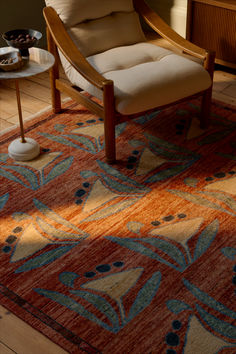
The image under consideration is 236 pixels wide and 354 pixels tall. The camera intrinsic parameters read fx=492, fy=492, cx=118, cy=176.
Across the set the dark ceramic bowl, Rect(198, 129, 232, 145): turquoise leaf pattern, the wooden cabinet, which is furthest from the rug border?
the wooden cabinet

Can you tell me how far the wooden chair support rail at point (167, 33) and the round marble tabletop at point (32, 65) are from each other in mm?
722

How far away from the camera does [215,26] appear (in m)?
3.37

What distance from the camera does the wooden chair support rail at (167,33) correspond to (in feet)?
8.75

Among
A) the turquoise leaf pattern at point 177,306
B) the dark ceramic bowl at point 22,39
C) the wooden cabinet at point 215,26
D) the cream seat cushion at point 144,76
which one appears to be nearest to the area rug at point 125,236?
the turquoise leaf pattern at point 177,306

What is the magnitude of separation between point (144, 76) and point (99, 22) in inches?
23.4

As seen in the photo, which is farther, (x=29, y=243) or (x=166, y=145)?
(x=166, y=145)

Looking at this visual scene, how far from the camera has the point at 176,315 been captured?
173 centimetres

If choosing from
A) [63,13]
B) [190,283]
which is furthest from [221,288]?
[63,13]

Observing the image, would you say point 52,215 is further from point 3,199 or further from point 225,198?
point 225,198

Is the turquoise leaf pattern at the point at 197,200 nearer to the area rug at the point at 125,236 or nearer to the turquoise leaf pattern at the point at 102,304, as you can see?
the area rug at the point at 125,236

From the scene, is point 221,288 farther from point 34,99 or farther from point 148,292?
point 34,99

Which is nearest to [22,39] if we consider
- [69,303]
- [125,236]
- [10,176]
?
[10,176]

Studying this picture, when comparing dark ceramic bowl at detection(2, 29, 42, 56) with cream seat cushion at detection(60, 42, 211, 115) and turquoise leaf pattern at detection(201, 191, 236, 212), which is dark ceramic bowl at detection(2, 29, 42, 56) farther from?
turquoise leaf pattern at detection(201, 191, 236, 212)

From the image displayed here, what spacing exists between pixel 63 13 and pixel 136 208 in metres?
1.22
